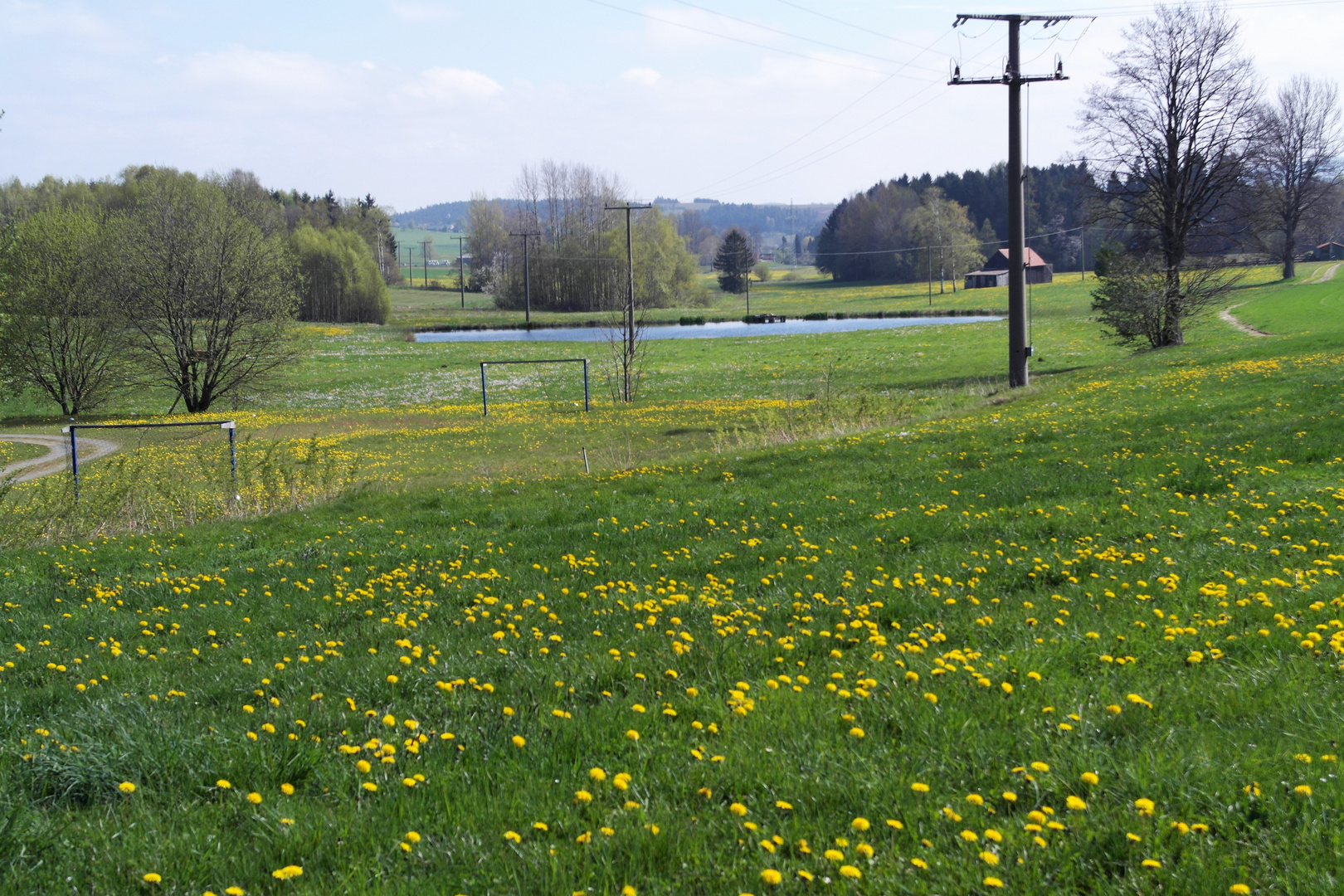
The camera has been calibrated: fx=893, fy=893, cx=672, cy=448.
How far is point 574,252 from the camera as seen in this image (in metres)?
114

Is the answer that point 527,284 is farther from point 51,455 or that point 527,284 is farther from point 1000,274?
point 51,455

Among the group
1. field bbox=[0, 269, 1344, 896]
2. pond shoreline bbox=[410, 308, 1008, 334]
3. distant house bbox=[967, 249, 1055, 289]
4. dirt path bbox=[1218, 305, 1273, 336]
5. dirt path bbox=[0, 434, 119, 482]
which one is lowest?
dirt path bbox=[0, 434, 119, 482]

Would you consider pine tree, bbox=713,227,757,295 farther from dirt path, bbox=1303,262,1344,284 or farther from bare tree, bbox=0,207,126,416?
bare tree, bbox=0,207,126,416

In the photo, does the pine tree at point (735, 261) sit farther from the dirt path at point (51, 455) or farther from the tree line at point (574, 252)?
the dirt path at point (51, 455)

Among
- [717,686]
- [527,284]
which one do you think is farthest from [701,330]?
[717,686]

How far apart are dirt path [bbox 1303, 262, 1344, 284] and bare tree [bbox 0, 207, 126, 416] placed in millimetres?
76948

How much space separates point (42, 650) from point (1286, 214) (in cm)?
8631

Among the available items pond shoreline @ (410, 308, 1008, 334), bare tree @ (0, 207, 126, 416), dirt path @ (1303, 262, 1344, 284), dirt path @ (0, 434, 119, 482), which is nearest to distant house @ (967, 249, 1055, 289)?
pond shoreline @ (410, 308, 1008, 334)

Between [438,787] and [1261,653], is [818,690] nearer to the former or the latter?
[438,787]

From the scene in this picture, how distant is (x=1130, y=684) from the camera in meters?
4.32

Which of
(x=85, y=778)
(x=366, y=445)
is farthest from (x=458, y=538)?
(x=366, y=445)

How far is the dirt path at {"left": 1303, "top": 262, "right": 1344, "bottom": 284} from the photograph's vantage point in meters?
70.0

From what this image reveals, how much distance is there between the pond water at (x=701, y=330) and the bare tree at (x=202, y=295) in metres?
34.0

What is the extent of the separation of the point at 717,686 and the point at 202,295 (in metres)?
35.6
